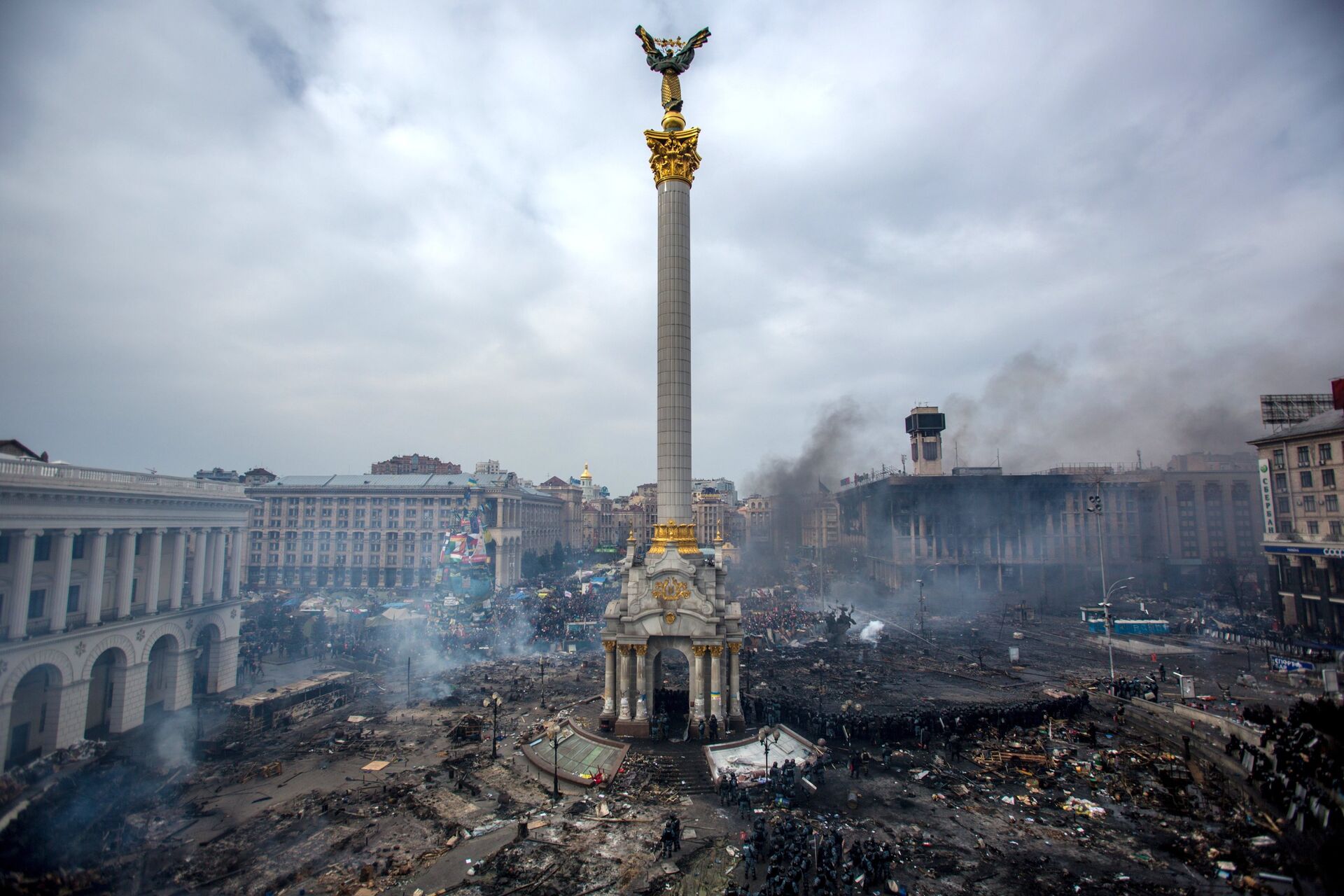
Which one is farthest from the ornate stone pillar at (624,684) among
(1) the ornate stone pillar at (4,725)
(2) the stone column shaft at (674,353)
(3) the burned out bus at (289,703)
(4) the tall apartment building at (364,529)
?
(4) the tall apartment building at (364,529)

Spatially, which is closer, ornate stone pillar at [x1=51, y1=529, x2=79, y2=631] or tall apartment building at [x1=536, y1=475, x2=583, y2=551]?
ornate stone pillar at [x1=51, y1=529, x2=79, y2=631]

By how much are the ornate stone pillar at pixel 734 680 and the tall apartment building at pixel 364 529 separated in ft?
218

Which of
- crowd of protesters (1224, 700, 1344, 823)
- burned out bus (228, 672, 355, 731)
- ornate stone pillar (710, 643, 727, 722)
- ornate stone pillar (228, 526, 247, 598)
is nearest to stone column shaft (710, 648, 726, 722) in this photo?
ornate stone pillar (710, 643, 727, 722)

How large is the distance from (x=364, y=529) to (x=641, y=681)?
7698 centimetres

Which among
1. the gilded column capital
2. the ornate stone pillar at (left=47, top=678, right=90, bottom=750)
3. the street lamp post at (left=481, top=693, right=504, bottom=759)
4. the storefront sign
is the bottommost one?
the street lamp post at (left=481, top=693, right=504, bottom=759)

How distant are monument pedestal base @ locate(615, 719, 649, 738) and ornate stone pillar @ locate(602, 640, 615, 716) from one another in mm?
858

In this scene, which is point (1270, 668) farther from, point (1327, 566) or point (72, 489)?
point (72, 489)

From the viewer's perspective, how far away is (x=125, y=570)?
32594 millimetres

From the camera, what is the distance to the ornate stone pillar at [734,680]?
3183 centimetres

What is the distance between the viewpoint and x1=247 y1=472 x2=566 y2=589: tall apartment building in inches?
3716

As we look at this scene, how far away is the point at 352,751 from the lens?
30.7m

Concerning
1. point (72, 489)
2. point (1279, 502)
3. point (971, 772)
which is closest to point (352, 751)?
point (72, 489)

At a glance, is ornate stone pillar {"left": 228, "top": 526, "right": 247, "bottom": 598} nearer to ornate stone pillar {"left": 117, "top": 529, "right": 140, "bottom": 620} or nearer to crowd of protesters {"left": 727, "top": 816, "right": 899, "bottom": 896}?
ornate stone pillar {"left": 117, "top": 529, "right": 140, "bottom": 620}

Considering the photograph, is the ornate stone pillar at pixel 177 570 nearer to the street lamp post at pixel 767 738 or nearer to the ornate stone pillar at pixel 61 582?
the ornate stone pillar at pixel 61 582
